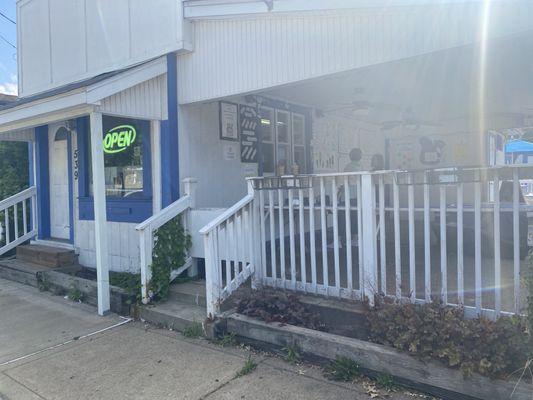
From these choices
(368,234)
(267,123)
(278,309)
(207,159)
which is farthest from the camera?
(267,123)

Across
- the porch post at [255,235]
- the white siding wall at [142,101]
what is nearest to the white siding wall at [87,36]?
the white siding wall at [142,101]

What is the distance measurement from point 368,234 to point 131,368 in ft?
8.12

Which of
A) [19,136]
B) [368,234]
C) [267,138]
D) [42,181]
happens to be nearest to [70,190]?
[42,181]

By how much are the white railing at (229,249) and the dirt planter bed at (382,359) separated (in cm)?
Answer: 35

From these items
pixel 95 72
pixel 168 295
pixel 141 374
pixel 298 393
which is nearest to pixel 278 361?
pixel 298 393

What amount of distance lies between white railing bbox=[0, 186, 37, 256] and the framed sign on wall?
4.33 meters

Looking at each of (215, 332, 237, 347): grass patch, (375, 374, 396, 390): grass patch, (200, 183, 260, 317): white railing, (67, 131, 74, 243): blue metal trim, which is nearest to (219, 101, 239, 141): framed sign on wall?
(200, 183, 260, 317): white railing

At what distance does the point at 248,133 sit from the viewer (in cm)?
717

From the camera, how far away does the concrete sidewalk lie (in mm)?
3285

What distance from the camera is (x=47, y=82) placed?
26.2ft

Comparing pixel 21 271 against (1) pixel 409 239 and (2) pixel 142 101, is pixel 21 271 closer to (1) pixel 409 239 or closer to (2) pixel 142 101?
(2) pixel 142 101

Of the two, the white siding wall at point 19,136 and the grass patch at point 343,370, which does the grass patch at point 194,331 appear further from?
the white siding wall at point 19,136

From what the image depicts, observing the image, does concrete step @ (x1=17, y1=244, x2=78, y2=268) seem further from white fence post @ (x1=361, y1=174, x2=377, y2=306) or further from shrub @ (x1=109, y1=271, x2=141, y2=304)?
white fence post @ (x1=361, y1=174, x2=377, y2=306)

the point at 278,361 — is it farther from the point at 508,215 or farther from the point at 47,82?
the point at 47,82
